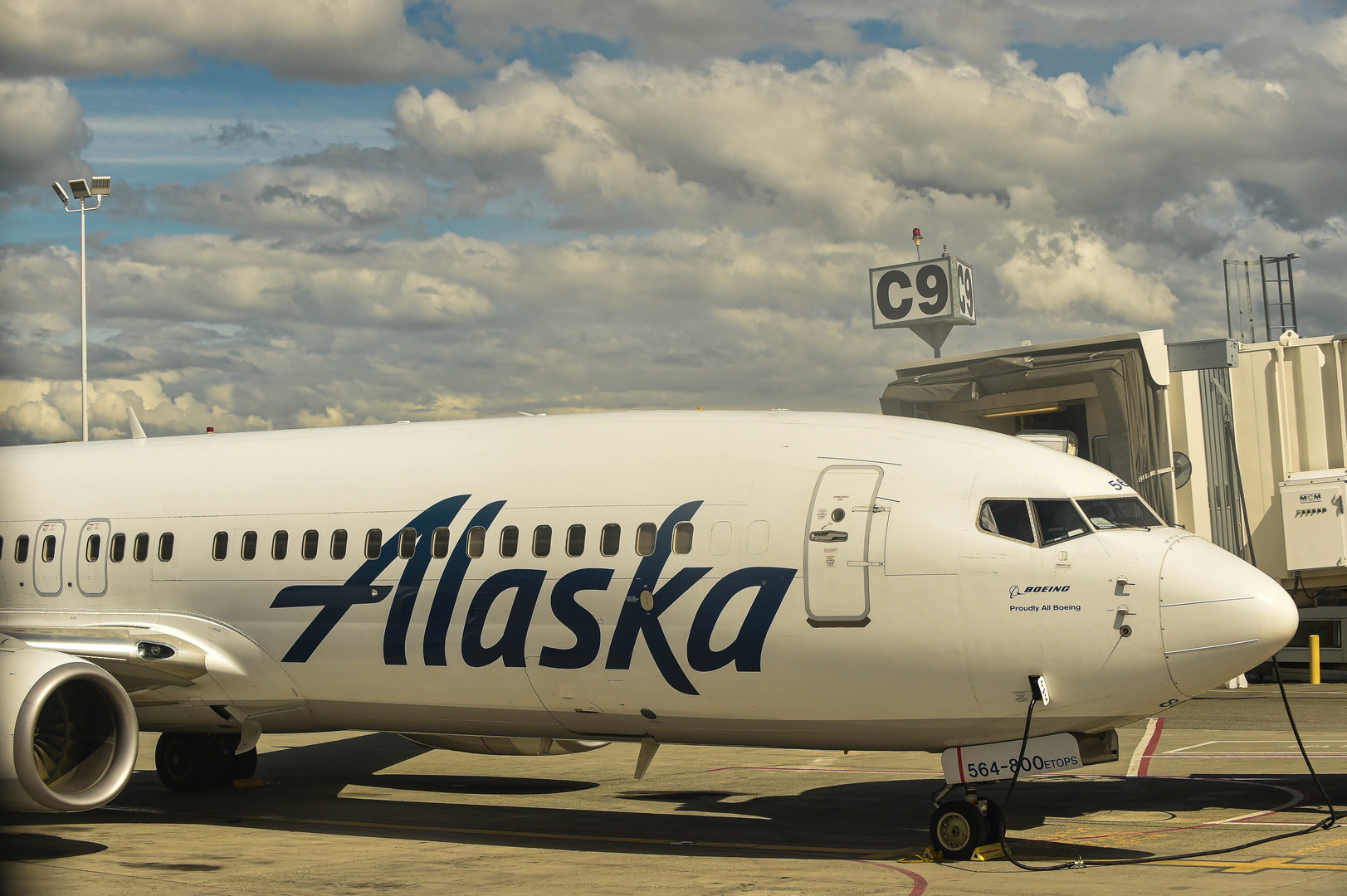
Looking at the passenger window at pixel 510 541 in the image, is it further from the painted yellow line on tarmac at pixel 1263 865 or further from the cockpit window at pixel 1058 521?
the painted yellow line on tarmac at pixel 1263 865

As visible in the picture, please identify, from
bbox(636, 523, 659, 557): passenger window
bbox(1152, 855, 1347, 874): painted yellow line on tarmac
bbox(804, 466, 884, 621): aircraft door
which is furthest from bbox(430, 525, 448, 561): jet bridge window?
bbox(1152, 855, 1347, 874): painted yellow line on tarmac

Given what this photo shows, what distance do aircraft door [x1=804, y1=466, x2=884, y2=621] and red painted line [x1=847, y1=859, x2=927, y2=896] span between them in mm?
2397

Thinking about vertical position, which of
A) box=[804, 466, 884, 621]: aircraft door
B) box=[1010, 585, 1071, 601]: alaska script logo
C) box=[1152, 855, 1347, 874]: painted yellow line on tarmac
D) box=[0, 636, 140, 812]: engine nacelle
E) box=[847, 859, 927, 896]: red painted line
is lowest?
box=[1152, 855, 1347, 874]: painted yellow line on tarmac

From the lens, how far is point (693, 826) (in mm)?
15539

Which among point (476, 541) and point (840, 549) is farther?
point (476, 541)

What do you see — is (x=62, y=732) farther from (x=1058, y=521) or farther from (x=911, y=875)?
(x=1058, y=521)

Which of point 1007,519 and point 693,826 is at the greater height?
point 1007,519

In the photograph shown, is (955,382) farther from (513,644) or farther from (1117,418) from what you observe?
(513,644)

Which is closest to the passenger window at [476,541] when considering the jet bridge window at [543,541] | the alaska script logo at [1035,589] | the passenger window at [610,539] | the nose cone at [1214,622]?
the jet bridge window at [543,541]

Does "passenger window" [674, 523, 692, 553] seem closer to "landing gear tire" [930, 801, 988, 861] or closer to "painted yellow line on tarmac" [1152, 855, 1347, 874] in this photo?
"landing gear tire" [930, 801, 988, 861]

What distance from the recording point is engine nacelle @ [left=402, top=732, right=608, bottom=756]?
15.9 m

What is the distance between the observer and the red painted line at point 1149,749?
747 inches

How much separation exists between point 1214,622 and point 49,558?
561 inches

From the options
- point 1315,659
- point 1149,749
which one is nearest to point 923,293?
point 1315,659
